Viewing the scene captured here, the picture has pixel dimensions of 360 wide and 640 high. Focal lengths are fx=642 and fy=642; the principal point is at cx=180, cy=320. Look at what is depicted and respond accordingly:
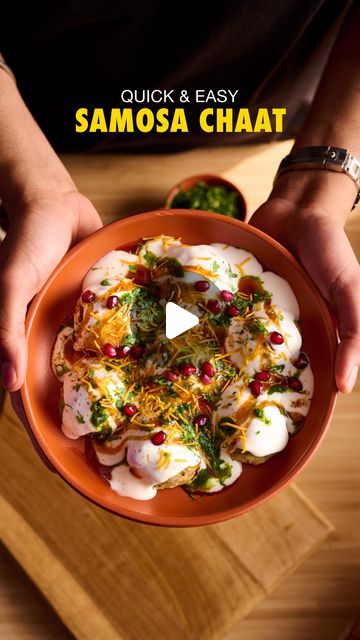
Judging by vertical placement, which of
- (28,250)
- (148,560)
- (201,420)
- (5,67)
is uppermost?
(5,67)

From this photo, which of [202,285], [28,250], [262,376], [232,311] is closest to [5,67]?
[28,250]

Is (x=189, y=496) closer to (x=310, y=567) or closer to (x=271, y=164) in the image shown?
(x=310, y=567)

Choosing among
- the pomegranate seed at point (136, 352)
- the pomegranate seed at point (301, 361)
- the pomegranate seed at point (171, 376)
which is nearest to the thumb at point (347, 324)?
the pomegranate seed at point (301, 361)

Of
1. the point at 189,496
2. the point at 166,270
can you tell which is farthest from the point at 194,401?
the point at 166,270

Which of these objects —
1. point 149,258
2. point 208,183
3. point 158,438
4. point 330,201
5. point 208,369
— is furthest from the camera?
point 208,183

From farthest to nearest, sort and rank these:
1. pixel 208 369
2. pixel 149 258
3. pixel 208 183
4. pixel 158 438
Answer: pixel 208 183, pixel 149 258, pixel 208 369, pixel 158 438

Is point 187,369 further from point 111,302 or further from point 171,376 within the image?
point 111,302
